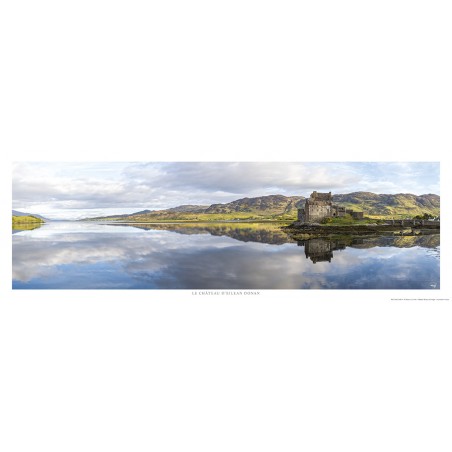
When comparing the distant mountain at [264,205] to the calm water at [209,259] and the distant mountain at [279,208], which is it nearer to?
the distant mountain at [279,208]

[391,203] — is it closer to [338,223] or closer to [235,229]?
[338,223]

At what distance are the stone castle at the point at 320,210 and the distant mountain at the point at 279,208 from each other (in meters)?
0.10

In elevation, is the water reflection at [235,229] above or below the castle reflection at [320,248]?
above

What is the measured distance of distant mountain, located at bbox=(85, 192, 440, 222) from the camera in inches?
277

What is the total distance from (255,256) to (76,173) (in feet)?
12.2

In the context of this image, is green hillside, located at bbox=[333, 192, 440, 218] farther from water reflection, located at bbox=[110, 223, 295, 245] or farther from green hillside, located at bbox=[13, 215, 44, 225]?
green hillside, located at bbox=[13, 215, 44, 225]

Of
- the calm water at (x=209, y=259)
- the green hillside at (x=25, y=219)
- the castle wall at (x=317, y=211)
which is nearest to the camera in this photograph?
the calm water at (x=209, y=259)

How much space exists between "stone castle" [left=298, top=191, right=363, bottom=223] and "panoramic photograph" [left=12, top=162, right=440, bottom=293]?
21 mm

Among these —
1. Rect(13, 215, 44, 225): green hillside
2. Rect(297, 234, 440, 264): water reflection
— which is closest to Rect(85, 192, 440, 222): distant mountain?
Rect(297, 234, 440, 264): water reflection

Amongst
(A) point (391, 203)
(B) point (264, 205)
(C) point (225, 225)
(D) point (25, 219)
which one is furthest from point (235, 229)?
(D) point (25, 219)

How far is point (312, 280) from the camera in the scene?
22.2 ft

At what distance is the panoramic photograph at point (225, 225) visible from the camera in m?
6.79

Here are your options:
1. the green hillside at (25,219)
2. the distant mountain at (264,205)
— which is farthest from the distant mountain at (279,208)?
the green hillside at (25,219)

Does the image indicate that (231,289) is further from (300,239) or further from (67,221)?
(67,221)
